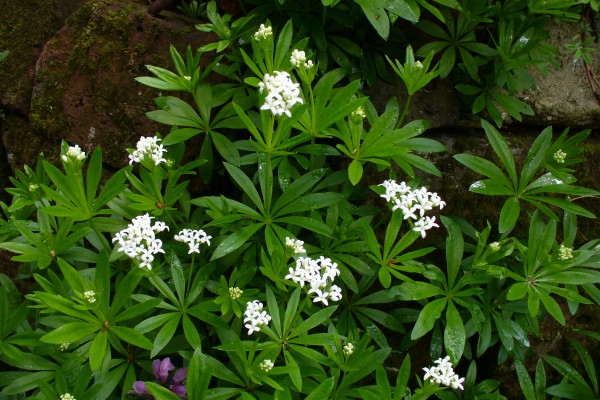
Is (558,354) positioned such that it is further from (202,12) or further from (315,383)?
(202,12)

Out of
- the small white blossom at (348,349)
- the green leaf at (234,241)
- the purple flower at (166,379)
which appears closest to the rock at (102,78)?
the green leaf at (234,241)

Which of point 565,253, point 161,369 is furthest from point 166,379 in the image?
point 565,253

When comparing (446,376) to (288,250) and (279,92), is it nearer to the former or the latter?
(288,250)

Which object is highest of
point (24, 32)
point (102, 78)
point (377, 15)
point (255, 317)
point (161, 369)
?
point (377, 15)

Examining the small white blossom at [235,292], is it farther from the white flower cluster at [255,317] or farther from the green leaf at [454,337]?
the green leaf at [454,337]

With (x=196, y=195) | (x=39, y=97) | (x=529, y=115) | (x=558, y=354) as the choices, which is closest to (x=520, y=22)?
(x=529, y=115)

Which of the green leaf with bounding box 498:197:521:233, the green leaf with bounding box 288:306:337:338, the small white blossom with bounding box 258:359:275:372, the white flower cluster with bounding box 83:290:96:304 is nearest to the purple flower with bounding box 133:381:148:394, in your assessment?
the white flower cluster with bounding box 83:290:96:304
